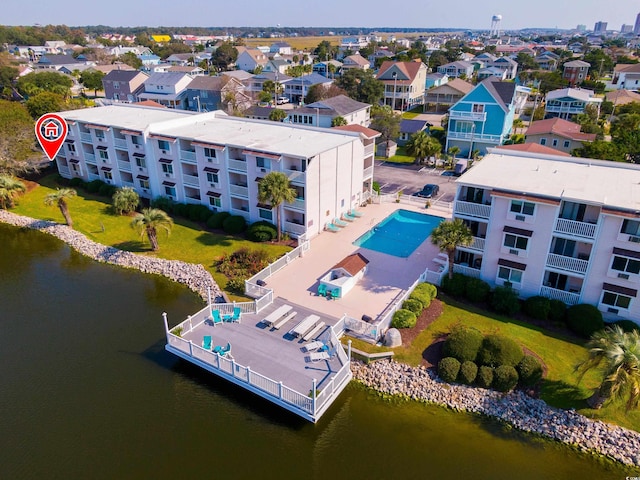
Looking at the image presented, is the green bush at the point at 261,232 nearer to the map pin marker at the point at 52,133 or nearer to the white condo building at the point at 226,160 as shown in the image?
the white condo building at the point at 226,160

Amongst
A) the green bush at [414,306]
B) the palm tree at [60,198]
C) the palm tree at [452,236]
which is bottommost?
the green bush at [414,306]

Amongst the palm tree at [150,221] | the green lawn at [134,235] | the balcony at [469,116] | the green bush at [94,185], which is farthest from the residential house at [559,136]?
the green bush at [94,185]

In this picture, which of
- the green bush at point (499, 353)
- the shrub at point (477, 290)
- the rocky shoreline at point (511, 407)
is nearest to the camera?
the rocky shoreline at point (511, 407)

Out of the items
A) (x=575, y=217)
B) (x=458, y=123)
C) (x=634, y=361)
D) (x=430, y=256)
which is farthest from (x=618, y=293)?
(x=458, y=123)

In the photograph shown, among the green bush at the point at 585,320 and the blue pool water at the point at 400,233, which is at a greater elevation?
the green bush at the point at 585,320

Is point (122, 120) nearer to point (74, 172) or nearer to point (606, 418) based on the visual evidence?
point (74, 172)

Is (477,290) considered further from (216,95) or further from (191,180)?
(216,95)

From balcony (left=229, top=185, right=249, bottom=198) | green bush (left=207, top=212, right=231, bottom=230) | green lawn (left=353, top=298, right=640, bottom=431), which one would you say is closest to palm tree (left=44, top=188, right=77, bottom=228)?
green bush (left=207, top=212, right=231, bottom=230)
